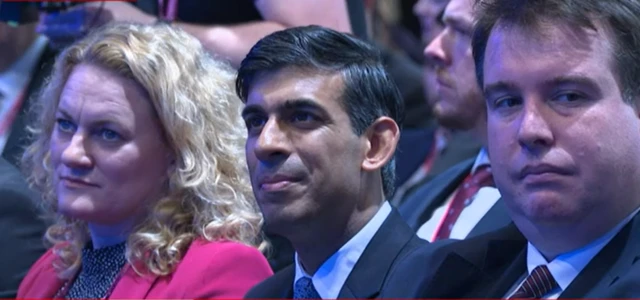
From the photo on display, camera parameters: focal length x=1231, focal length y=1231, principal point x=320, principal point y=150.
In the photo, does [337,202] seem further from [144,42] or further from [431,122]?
[431,122]

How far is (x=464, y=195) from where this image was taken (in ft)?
12.3

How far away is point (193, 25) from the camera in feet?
12.0

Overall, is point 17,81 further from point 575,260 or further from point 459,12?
point 575,260

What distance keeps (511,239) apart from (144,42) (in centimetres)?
121

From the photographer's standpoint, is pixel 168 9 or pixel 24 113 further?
pixel 24 113

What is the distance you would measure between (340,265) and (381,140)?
0.30m

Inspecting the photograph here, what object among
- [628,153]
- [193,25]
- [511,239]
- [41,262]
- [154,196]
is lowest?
[41,262]

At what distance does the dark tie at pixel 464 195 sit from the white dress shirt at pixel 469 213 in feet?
0.05

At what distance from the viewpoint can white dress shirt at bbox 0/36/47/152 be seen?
404 centimetres

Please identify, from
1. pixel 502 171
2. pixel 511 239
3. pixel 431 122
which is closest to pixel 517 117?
pixel 502 171

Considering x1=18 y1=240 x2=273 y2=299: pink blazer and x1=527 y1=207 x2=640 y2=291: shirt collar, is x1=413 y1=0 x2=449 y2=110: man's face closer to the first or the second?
x1=18 y1=240 x2=273 y2=299: pink blazer

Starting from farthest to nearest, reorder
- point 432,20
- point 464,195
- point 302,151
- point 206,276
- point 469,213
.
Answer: point 432,20 → point 464,195 → point 469,213 → point 206,276 → point 302,151

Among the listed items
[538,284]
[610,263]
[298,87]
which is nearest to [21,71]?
[298,87]

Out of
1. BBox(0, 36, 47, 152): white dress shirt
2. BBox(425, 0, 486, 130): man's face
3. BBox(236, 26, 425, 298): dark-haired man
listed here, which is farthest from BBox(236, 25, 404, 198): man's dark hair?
BBox(0, 36, 47, 152): white dress shirt
